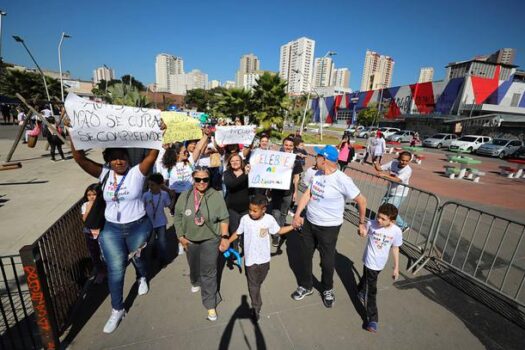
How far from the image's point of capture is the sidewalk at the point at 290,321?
9.21ft

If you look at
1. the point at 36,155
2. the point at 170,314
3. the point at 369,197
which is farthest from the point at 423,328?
the point at 36,155

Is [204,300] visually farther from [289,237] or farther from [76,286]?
[289,237]

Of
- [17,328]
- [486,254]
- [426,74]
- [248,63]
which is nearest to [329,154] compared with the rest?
[17,328]

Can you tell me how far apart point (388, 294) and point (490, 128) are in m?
42.6

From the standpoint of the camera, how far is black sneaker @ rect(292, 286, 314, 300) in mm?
3484

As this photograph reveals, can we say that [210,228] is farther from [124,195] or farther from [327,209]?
[327,209]

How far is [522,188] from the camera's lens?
1166cm

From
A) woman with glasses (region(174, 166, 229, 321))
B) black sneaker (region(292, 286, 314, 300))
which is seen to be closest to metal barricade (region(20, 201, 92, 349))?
woman with glasses (region(174, 166, 229, 321))

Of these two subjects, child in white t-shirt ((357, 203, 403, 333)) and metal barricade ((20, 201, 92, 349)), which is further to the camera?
child in white t-shirt ((357, 203, 403, 333))

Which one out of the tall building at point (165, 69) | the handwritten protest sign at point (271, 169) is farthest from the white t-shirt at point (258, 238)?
the tall building at point (165, 69)

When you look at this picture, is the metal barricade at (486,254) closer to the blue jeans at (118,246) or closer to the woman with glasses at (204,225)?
the woman with glasses at (204,225)

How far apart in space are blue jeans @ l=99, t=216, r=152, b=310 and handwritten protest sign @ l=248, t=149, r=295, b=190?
71.9 inches

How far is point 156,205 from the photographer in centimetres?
382

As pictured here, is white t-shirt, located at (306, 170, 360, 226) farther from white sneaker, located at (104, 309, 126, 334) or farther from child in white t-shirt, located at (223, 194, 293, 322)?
white sneaker, located at (104, 309, 126, 334)
